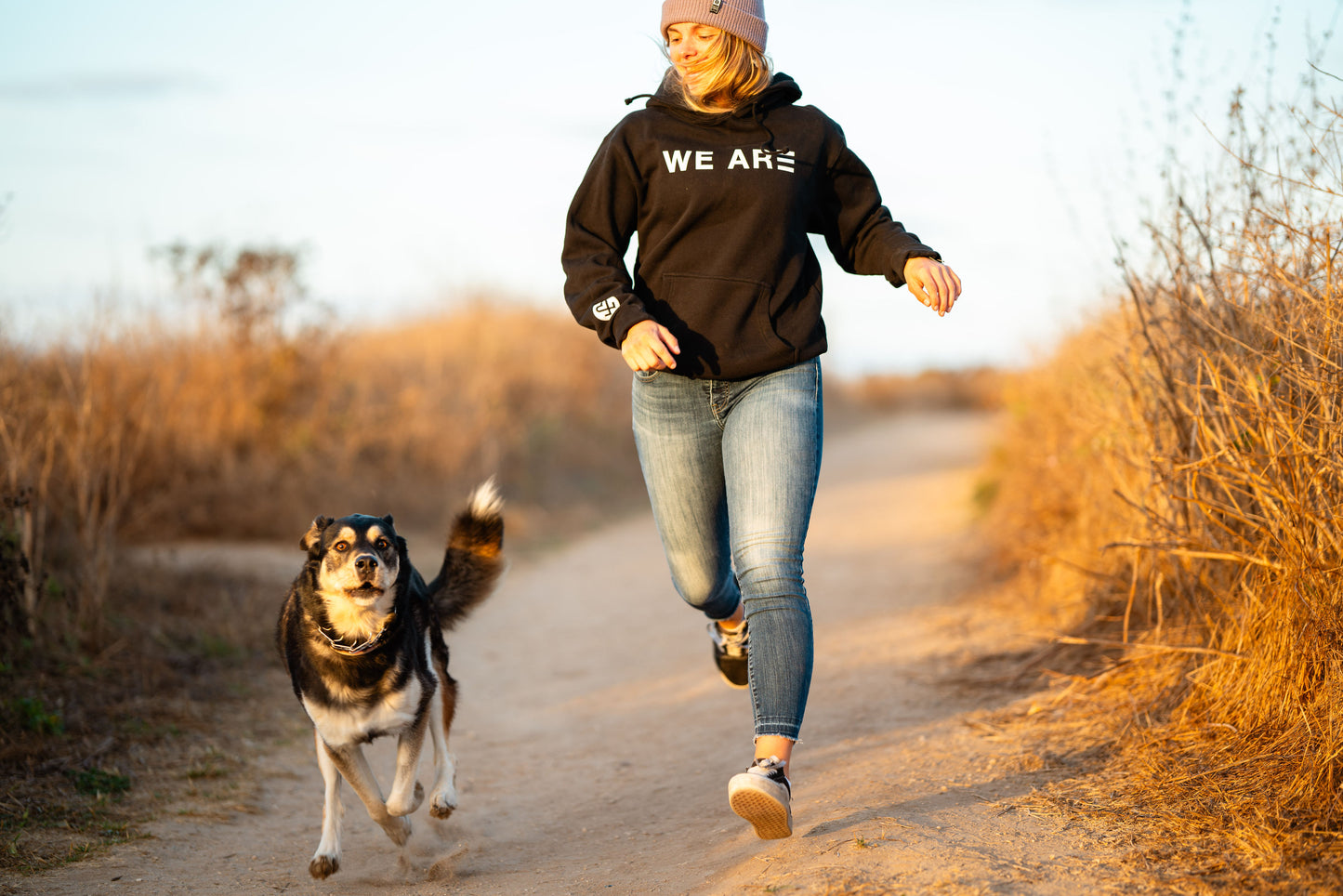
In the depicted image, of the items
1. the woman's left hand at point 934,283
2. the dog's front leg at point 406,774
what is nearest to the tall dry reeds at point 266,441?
the dog's front leg at point 406,774

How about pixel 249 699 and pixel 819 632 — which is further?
pixel 819 632

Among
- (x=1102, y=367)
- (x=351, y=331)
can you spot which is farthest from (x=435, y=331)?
(x=1102, y=367)

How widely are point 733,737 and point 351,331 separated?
8.66 metres

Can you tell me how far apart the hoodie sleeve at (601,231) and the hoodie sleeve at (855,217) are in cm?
59

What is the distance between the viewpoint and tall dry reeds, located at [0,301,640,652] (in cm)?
545

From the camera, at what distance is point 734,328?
2.94m

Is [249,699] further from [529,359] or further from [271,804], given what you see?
[529,359]

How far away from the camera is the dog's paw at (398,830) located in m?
3.46

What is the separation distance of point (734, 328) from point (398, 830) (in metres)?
2.05

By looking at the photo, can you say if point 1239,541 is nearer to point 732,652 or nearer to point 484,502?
point 732,652

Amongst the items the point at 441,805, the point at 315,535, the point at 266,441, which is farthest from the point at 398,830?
the point at 266,441

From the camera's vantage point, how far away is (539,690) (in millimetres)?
6062

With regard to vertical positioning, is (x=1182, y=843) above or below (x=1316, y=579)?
below

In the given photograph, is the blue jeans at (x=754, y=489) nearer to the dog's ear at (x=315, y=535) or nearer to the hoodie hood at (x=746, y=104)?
the hoodie hood at (x=746, y=104)
